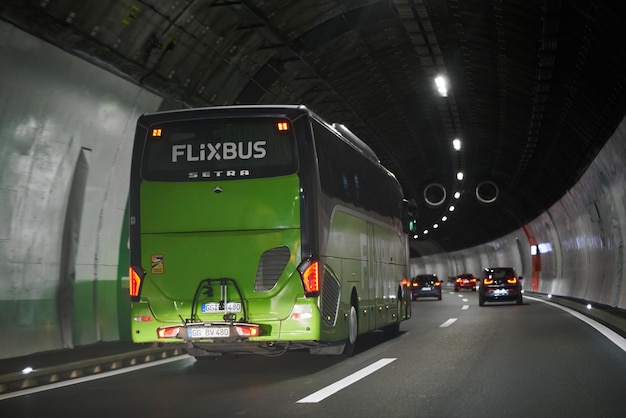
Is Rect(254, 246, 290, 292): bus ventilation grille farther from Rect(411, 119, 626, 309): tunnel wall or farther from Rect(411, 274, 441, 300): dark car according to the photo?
Rect(411, 274, 441, 300): dark car

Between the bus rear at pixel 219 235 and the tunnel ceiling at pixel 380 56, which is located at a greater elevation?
the tunnel ceiling at pixel 380 56

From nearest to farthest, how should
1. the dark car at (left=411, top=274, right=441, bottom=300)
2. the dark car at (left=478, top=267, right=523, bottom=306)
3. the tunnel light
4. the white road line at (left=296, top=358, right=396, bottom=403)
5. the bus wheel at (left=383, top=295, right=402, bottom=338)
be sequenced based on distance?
1. the white road line at (left=296, top=358, right=396, bottom=403)
2. the bus wheel at (left=383, top=295, right=402, bottom=338)
3. the tunnel light
4. the dark car at (left=478, top=267, right=523, bottom=306)
5. the dark car at (left=411, top=274, right=441, bottom=300)

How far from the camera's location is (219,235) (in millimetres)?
11852

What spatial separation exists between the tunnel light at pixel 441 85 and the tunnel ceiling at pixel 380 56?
0.29 metres

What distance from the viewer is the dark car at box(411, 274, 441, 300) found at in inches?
1800

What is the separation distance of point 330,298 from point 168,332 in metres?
2.31

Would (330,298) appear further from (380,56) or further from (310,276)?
(380,56)

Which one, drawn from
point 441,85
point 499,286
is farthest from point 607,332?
point 499,286

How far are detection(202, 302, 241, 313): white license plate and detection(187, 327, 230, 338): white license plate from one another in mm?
293

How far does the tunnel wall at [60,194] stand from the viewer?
41.6 ft

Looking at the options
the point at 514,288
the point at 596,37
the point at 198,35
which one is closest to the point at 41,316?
the point at 198,35

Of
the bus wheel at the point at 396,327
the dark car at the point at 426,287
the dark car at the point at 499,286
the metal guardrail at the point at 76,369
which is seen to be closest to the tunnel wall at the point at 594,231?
the dark car at the point at 499,286

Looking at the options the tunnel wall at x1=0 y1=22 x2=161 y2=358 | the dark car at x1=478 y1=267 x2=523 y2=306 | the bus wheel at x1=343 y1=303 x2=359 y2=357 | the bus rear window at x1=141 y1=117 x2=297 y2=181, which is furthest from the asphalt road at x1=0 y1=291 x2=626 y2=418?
the dark car at x1=478 y1=267 x2=523 y2=306

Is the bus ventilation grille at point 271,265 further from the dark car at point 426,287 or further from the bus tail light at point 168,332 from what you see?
the dark car at point 426,287
